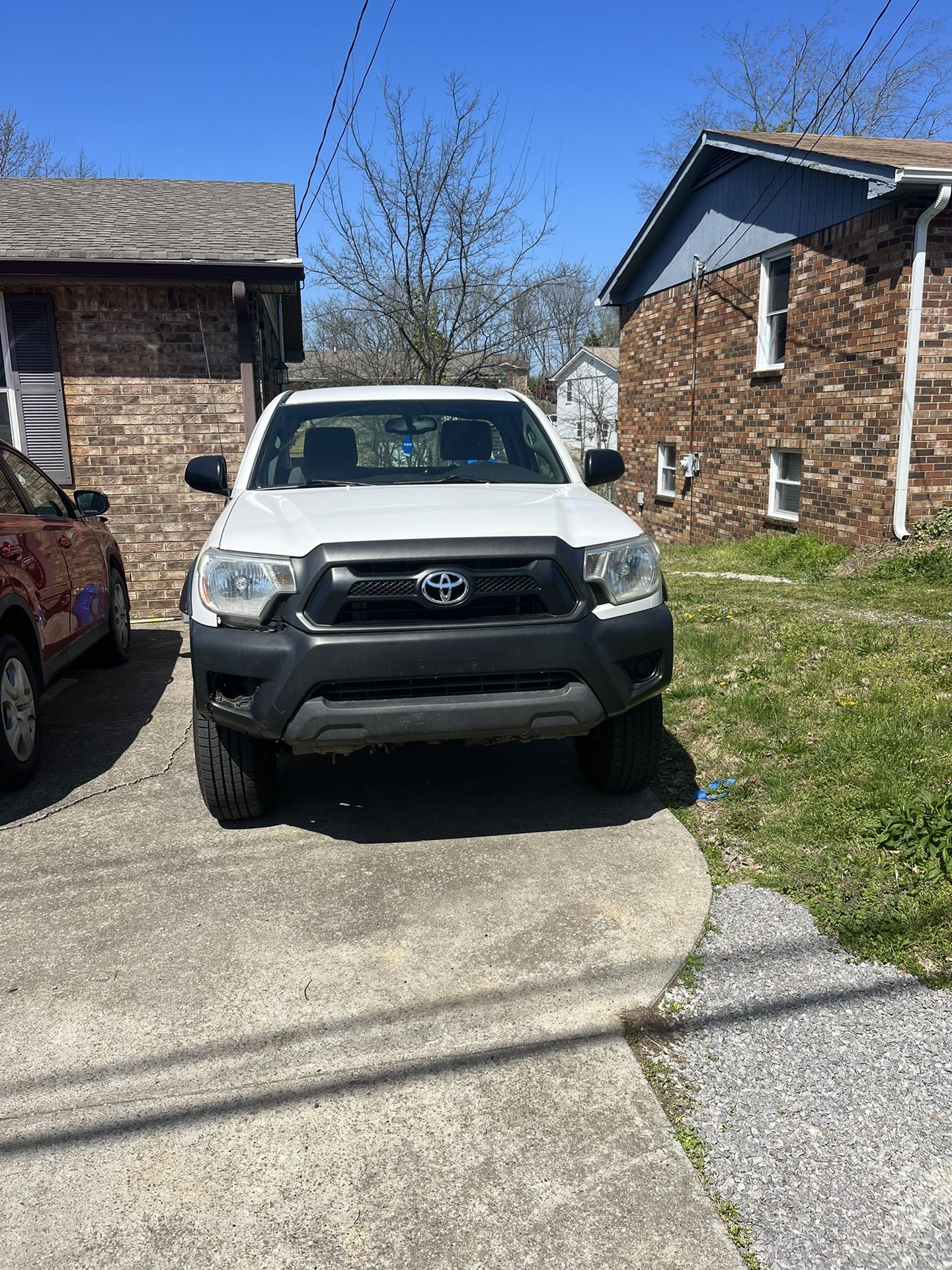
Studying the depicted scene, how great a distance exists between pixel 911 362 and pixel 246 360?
261 inches

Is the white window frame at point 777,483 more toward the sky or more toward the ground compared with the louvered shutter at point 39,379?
more toward the ground

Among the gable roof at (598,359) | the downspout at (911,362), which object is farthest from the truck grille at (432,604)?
the gable roof at (598,359)

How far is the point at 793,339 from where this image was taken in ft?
40.0

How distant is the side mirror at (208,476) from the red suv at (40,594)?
0.96m

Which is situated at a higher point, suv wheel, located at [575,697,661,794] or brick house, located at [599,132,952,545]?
brick house, located at [599,132,952,545]

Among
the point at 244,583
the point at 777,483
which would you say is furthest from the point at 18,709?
the point at 777,483

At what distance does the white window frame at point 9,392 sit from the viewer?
9227mm

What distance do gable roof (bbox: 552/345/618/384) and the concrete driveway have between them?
4198 cm

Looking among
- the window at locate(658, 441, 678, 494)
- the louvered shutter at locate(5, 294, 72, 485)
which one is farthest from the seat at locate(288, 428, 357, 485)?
the window at locate(658, 441, 678, 494)

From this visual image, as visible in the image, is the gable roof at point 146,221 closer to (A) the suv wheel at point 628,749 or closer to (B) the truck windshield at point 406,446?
(B) the truck windshield at point 406,446

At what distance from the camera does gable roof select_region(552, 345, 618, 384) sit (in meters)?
48.1

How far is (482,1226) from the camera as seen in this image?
2109mm

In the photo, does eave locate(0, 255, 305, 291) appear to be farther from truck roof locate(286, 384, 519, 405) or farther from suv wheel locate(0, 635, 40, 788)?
suv wheel locate(0, 635, 40, 788)

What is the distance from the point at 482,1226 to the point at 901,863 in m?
2.09
